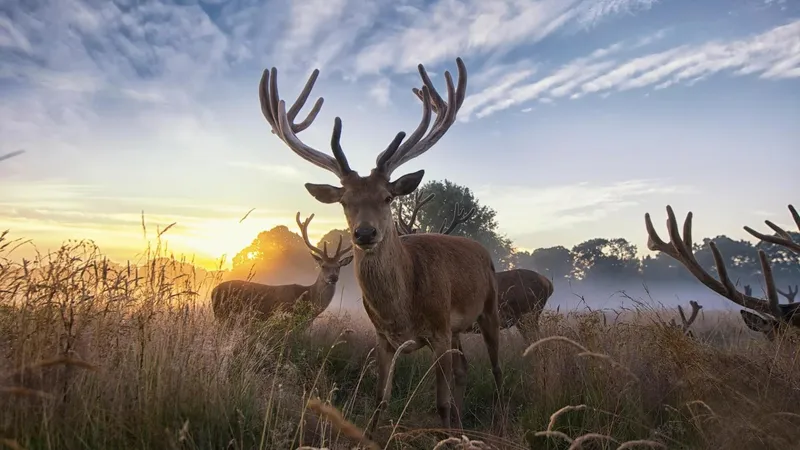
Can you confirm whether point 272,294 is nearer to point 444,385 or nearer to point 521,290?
point 521,290

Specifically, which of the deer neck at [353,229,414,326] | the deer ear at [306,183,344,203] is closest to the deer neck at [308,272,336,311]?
the deer ear at [306,183,344,203]

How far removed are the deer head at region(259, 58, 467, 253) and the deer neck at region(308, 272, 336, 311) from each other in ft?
21.7

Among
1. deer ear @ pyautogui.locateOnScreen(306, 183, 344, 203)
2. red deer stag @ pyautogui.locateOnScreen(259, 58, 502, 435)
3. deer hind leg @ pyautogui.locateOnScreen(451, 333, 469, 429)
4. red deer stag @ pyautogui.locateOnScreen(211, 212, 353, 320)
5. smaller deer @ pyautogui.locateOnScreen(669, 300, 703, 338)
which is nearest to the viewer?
red deer stag @ pyautogui.locateOnScreen(259, 58, 502, 435)

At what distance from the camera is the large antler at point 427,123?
5.97 m

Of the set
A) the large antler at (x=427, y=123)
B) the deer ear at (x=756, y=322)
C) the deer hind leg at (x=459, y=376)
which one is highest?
the large antler at (x=427, y=123)

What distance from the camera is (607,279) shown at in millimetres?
67188

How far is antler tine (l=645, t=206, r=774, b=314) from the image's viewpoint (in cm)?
487

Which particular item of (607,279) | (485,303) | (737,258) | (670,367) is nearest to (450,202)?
(485,303)

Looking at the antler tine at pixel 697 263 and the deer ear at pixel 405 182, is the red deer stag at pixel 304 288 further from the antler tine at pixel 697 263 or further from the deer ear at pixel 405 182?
the antler tine at pixel 697 263

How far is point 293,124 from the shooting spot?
730 centimetres

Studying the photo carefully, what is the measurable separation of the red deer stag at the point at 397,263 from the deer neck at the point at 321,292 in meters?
7.00

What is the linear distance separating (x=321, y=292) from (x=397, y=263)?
819 centimetres

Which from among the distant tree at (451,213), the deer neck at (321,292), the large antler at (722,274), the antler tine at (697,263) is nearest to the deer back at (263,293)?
A: the deer neck at (321,292)

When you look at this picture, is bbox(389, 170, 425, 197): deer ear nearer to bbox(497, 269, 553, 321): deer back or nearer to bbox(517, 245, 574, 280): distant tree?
Result: bbox(497, 269, 553, 321): deer back
